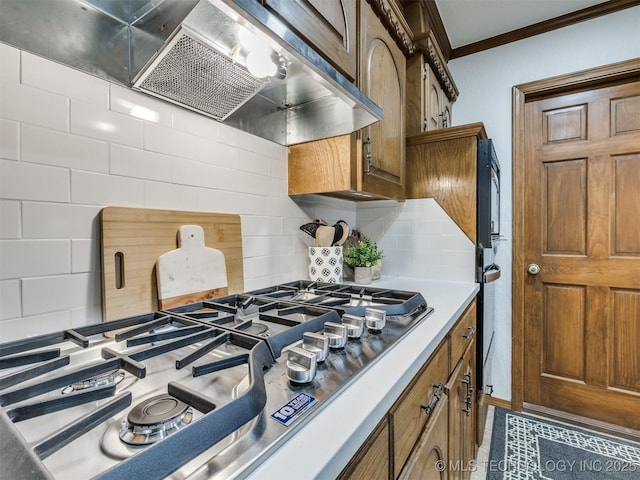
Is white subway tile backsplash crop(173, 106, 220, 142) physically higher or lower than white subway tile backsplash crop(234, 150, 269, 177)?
higher

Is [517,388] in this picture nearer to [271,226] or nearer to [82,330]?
[271,226]

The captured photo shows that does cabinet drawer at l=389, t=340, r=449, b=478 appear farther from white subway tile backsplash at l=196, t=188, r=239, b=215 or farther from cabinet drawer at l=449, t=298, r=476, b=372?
white subway tile backsplash at l=196, t=188, r=239, b=215

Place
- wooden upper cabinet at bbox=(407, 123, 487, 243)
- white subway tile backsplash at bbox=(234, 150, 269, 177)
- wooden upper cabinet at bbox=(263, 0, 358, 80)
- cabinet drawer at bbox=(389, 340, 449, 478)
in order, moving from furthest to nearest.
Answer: wooden upper cabinet at bbox=(407, 123, 487, 243) → white subway tile backsplash at bbox=(234, 150, 269, 177) → wooden upper cabinet at bbox=(263, 0, 358, 80) → cabinet drawer at bbox=(389, 340, 449, 478)

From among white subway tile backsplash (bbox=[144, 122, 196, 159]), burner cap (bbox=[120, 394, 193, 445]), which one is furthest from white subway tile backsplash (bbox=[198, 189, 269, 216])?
burner cap (bbox=[120, 394, 193, 445])

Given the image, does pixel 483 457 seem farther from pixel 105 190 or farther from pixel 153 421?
pixel 105 190

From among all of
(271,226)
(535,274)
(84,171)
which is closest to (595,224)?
(535,274)

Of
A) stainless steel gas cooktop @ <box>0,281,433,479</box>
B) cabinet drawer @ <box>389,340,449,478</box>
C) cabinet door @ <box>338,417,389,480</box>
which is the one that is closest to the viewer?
stainless steel gas cooktop @ <box>0,281,433,479</box>

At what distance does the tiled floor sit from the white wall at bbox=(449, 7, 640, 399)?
1.11 feet

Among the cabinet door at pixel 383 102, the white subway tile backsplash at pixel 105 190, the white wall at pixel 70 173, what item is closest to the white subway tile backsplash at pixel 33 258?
the white wall at pixel 70 173

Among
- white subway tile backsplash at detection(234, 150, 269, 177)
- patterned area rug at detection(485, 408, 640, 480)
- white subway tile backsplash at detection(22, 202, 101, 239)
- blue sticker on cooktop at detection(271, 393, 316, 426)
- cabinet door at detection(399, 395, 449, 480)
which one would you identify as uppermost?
white subway tile backsplash at detection(234, 150, 269, 177)

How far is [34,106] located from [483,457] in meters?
2.12

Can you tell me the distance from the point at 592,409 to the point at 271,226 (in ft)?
6.88

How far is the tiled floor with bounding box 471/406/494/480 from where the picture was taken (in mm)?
1458

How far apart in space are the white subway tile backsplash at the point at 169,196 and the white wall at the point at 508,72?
185 cm
